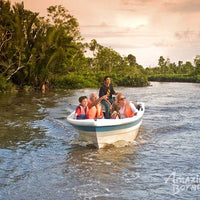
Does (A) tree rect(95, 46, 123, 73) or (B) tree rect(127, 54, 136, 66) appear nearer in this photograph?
(A) tree rect(95, 46, 123, 73)

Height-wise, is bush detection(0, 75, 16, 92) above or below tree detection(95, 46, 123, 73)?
below

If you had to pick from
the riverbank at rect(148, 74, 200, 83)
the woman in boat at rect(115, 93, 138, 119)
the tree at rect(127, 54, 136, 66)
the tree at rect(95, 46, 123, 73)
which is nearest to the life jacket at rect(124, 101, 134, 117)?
the woman in boat at rect(115, 93, 138, 119)

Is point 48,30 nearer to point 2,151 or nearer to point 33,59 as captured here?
point 33,59

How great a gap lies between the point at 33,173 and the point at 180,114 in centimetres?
943

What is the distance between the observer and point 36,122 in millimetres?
11883

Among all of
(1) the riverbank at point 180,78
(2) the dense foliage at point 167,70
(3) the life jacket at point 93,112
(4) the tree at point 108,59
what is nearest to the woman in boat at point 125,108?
(3) the life jacket at point 93,112

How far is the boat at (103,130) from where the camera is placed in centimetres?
688

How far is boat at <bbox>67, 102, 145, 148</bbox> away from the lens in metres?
6.88

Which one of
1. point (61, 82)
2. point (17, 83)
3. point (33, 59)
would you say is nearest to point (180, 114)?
point (33, 59)

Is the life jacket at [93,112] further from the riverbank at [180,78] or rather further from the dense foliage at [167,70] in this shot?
the dense foliage at [167,70]

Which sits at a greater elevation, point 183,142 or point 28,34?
point 28,34

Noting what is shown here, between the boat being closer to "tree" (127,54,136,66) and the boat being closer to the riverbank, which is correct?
the riverbank

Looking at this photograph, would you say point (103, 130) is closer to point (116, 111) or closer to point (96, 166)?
point (96, 166)

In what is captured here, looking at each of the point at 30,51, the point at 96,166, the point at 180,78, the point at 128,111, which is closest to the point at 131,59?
the point at 180,78
